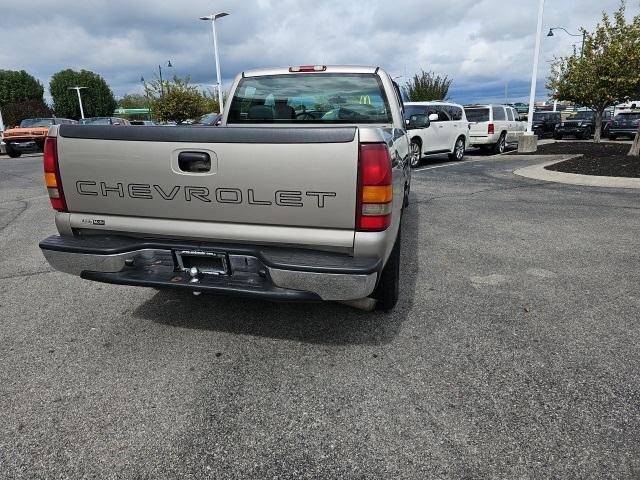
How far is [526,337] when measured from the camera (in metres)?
3.07

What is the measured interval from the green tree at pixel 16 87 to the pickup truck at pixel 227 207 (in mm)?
70161

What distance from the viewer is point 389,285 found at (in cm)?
324

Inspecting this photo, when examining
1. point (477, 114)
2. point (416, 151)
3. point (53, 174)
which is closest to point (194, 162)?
point (53, 174)

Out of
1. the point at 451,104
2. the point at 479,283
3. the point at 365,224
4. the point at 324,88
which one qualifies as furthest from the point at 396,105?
the point at 451,104

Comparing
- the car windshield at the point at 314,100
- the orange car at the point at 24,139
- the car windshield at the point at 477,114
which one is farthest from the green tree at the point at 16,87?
the car windshield at the point at 314,100

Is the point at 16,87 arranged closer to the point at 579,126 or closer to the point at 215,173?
the point at 579,126

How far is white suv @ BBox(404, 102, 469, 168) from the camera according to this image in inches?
494

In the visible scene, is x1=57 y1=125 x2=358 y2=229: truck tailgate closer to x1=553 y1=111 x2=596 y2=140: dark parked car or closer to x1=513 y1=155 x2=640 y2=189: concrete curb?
x1=513 y1=155 x2=640 y2=189: concrete curb

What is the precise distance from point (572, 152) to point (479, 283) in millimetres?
14949

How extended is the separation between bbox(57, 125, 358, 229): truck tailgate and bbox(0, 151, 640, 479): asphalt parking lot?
93cm

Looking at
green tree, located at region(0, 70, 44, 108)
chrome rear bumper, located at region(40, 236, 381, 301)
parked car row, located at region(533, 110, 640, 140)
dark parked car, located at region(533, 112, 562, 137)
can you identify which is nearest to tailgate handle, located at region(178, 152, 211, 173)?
chrome rear bumper, located at region(40, 236, 381, 301)

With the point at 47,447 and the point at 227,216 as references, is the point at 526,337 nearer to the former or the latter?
the point at 227,216

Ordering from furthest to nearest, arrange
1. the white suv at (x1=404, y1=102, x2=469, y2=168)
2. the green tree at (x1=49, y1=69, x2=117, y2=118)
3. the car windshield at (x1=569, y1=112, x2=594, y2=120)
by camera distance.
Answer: the green tree at (x1=49, y1=69, x2=117, y2=118) < the car windshield at (x1=569, y1=112, x2=594, y2=120) < the white suv at (x1=404, y1=102, x2=469, y2=168)

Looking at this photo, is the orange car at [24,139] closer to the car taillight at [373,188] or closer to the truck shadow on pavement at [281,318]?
the truck shadow on pavement at [281,318]
